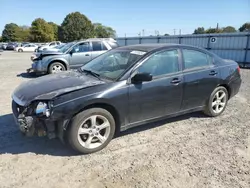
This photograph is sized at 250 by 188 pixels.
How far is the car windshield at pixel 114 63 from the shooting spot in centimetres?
357

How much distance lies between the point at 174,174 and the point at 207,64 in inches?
98.4

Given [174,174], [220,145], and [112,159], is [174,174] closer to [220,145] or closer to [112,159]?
[112,159]

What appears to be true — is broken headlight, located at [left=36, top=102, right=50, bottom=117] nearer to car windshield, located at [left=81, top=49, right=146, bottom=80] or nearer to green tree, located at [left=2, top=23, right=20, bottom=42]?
car windshield, located at [left=81, top=49, right=146, bottom=80]

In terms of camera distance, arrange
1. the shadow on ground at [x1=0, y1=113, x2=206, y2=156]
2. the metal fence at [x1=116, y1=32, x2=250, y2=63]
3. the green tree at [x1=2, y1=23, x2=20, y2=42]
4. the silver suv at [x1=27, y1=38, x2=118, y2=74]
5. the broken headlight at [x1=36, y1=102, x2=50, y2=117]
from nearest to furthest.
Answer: the broken headlight at [x1=36, y1=102, x2=50, y2=117] < the shadow on ground at [x1=0, y1=113, x2=206, y2=156] < the silver suv at [x1=27, y1=38, x2=118, y2=74] < the metal fence at [x1=116, y1=32, x2=250, y2=63] < the green tree at [x1=2, y1=23, x2=20, y2=42]

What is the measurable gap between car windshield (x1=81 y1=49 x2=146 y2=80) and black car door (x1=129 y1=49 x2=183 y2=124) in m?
0.25

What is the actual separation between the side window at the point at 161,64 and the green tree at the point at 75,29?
1925 inches

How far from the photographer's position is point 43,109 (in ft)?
9.54

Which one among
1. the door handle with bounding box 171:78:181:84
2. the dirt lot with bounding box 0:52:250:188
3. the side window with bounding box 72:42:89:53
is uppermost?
the side window with bounding box 72:42:89:53

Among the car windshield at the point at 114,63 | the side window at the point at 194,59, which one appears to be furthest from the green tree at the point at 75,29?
the side window at the point at 194,59

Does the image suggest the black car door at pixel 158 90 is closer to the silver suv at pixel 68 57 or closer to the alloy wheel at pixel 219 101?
the alloy wheel at pixel 219 101

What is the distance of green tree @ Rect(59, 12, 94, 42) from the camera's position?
165 feet

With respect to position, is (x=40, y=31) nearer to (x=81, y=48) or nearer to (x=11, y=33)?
(x=11, y=33)

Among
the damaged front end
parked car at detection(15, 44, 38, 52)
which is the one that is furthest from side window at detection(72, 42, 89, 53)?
parked car at detection(15, 44, 38, 52)

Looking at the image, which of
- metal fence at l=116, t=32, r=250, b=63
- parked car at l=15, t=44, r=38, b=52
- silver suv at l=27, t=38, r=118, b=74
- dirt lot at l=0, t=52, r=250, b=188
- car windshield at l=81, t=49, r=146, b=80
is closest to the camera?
dirt lot at l=0, t=52, r=250, b=188
